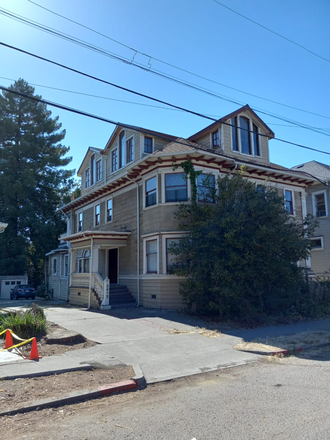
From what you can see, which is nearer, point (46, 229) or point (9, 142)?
point (46, 229)

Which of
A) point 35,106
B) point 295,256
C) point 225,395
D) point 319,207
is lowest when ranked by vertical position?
point 225,395

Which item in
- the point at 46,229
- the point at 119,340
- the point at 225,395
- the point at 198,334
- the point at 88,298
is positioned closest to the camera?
the point at 225,395

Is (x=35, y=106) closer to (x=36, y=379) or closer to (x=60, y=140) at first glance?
→ (x=60, y=140)

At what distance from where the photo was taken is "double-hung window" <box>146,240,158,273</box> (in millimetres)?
16906

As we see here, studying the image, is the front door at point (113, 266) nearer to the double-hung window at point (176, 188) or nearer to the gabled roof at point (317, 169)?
the double-hung window at point (176, 188)

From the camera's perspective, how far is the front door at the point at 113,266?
20750 millimetres

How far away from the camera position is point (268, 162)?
20.4 meters

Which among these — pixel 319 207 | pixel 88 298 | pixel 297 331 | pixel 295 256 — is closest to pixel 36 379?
pixel 297 331

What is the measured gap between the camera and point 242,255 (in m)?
12.8

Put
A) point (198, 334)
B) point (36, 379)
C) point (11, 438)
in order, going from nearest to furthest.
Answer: point (11, 438), point (36, 379), point (198, 334)

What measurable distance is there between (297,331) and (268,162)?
448 inches

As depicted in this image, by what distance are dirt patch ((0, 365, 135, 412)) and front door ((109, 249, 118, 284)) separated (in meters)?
13.6

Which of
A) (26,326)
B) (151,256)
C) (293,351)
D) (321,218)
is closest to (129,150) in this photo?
(151,256)

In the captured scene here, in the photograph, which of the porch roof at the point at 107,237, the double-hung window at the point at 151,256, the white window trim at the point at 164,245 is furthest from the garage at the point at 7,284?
the white window trim at the point at 164,245
